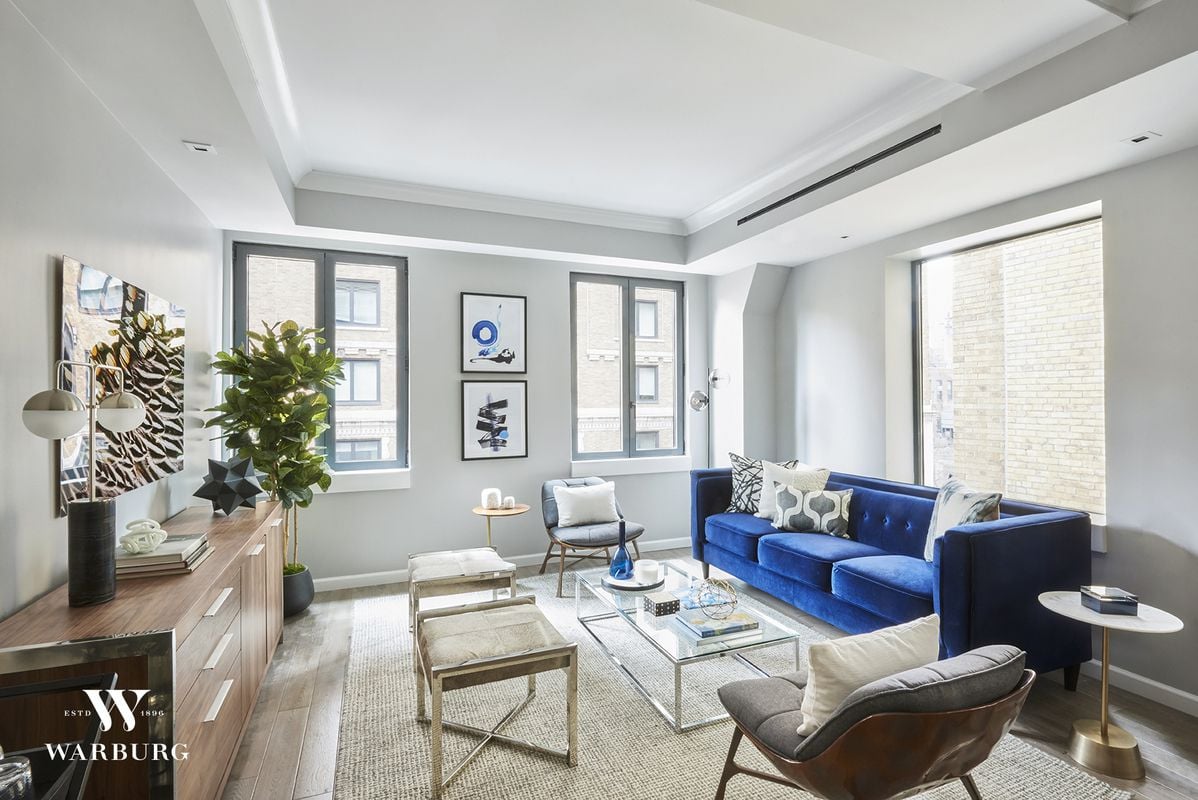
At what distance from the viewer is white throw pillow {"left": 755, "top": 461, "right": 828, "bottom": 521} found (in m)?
4.06

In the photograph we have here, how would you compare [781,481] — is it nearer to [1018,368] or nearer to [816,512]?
[816,512]

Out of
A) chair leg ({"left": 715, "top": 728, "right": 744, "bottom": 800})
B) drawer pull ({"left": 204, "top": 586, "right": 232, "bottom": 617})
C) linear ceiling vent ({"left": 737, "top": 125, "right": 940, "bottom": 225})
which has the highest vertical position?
linear ceiling vent ({"left": 737, "top": 125, "right": 940, "bottom": 225})

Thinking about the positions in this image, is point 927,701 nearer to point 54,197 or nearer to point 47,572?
point 47,572

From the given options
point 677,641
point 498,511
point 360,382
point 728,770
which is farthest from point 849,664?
point 360,382

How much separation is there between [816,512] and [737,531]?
0.54 metres

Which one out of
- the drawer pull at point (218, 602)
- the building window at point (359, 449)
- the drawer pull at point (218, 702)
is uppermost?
the building window at point (359, 449)

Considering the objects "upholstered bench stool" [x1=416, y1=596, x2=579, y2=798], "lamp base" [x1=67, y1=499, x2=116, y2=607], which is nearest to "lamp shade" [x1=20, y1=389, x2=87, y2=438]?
"lamp base" [x1=67, y1=499, x2=116, y2=607]

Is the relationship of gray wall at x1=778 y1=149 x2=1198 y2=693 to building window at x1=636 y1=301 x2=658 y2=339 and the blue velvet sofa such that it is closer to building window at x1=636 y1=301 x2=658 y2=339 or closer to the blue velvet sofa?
the blue velvet sofa

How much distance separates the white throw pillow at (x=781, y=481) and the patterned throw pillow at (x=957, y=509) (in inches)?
31.4

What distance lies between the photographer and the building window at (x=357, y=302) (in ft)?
14.8

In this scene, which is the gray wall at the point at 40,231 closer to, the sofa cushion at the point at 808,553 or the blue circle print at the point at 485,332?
the blue circle print at the point at 485,332

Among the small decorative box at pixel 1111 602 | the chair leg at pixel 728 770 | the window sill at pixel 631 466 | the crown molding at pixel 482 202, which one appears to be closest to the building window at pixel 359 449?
the window sill at pixel 631 466

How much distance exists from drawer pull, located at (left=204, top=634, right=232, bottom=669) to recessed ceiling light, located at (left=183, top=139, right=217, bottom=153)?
6.96 feet

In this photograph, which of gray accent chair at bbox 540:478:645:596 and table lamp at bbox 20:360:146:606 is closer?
table lamp at bbox 20:360:146:606
